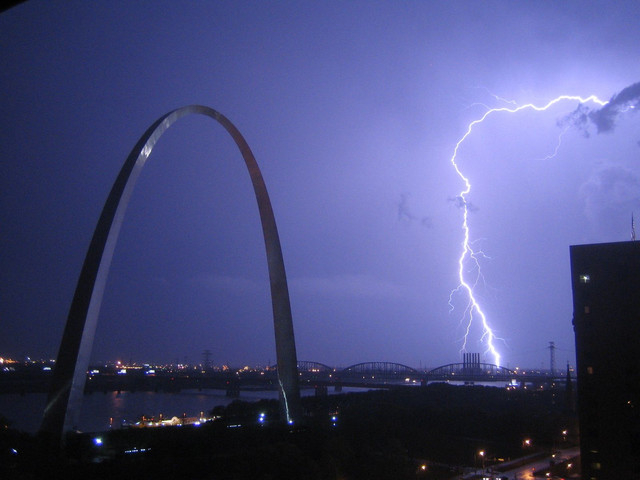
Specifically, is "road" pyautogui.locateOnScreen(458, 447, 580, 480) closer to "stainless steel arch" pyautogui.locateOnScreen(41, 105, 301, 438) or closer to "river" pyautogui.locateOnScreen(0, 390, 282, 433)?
"stainless steel arch" pyautogui.locateOnScreen(41, 105, 301, 438)

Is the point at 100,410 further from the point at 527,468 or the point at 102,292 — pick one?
the point at 527,468

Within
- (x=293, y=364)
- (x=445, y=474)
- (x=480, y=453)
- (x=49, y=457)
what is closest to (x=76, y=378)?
(x=49, y=457)

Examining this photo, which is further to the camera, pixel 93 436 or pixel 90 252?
pixel 90 252

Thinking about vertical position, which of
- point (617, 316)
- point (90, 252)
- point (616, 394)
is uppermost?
point (90, 252)

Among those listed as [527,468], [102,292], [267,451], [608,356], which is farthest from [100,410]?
[608,356]

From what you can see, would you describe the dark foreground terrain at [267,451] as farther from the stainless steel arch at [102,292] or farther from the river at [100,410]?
the river at [100,410]

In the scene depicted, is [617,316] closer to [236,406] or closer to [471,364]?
[236,406]

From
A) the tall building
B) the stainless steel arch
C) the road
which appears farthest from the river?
the tall building

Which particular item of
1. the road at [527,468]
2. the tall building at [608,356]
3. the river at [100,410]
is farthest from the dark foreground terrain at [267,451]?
the river at [100,410]
